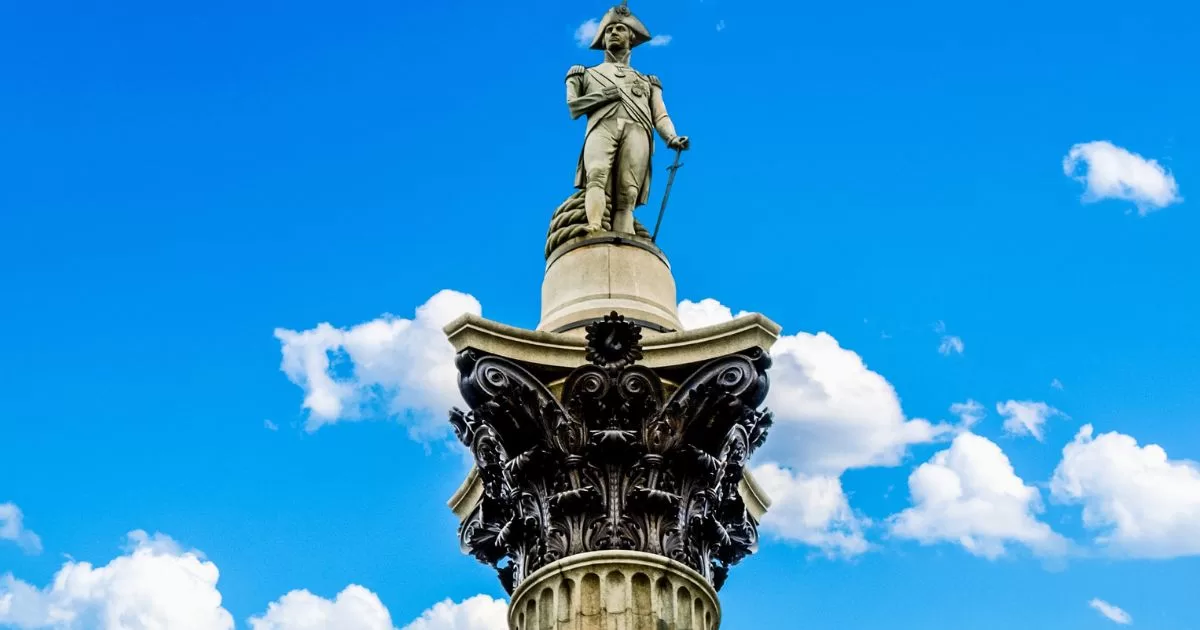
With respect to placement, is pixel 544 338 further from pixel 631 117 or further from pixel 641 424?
pixel 631 117

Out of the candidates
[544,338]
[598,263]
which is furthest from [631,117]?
[544,338]

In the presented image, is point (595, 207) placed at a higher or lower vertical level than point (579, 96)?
lower

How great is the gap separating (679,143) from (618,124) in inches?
36.7

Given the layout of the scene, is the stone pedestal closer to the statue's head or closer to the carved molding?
the carved molding

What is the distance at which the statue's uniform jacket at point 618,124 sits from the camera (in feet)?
78.9

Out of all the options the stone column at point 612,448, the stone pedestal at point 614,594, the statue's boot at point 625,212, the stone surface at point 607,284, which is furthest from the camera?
the statue's boot at point 625,212

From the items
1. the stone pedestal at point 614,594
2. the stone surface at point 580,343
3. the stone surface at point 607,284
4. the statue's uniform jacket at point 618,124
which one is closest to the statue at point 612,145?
the statue's uniform jacket at point 618,124

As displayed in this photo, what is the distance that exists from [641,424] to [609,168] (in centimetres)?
483

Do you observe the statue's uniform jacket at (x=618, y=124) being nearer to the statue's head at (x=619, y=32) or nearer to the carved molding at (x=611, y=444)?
the statue's head at (x=619, y=32)

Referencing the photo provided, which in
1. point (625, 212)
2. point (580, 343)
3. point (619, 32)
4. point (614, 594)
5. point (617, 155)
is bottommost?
point (614, 594)

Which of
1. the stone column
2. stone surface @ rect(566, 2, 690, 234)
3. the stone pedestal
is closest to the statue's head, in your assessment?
stone surface @ rect(566, 2, 690, 234)

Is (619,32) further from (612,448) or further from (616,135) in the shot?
(612,448)

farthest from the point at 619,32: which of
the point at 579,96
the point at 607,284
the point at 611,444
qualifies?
the point at 611,444

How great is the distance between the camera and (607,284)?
22781 millimetres
